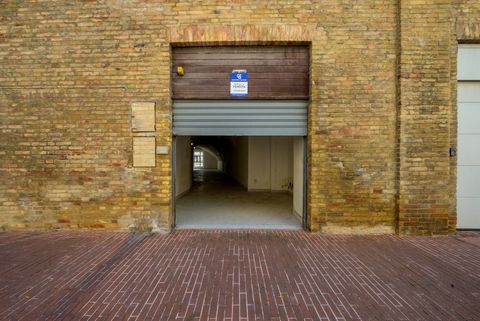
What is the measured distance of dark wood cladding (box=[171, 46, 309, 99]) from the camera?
17.5ft

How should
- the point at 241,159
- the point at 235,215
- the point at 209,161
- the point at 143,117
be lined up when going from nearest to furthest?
the point at 143,117, the point at 235,215, the point at 241,159, the point at 209,161

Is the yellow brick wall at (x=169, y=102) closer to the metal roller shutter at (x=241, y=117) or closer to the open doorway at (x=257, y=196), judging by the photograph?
the metal roller shutter at (x=241, y=117)

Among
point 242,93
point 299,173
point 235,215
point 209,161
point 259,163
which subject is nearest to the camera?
point 242,93

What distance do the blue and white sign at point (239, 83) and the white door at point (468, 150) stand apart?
4.53m

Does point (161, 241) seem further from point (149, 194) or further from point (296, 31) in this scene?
point (296, 31)

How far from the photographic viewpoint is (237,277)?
135 inches

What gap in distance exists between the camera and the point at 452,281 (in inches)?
132

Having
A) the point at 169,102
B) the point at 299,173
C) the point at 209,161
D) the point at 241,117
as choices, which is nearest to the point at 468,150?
the point at 299,173

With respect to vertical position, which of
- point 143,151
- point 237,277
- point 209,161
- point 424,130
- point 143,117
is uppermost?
point 143,117

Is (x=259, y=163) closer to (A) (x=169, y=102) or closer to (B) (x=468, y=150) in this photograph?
(A) (x=169, y=102)

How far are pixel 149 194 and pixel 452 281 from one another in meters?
5.21

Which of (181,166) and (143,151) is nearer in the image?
(143,151)

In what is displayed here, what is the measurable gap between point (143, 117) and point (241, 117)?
2064mm

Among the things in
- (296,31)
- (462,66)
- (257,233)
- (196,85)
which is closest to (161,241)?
(257,233)
